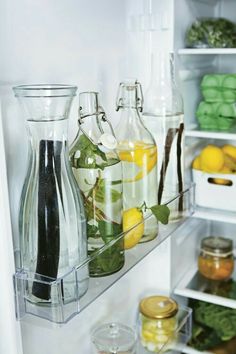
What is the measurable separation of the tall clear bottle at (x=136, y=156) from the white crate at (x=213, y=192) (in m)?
0.34

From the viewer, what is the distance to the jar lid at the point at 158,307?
4.18 feet

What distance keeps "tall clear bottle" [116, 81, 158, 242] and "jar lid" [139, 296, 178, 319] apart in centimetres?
31

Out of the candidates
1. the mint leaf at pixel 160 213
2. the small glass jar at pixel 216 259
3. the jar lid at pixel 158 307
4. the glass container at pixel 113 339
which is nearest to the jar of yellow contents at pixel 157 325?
the jar lid at pixel 158 307

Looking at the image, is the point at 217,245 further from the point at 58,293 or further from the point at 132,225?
the point at 58,293

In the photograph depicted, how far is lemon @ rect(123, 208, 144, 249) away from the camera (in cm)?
98

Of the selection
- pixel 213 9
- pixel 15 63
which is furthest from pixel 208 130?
pixel 15 63

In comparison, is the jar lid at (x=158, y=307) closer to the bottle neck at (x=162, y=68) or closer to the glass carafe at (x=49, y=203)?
the glass carafe at (x=49, y=203)

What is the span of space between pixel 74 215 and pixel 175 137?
1.47ft

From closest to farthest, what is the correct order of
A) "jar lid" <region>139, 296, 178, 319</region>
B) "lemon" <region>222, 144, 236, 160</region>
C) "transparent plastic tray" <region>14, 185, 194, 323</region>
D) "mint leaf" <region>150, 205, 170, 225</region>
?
"transparent plastic tray" <region>14, 185, 194, 323</region> < "mint leaf" <region>150, 205, 170, 225</region> < "jar lid" <region>139, 296, 178, 319</region> < "lemon" <region>222, 144, 236, 160</region>

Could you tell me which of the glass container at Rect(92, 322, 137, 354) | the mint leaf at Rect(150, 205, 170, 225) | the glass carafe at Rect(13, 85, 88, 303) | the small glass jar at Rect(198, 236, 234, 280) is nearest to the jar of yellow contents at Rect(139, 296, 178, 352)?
the glass container at Rect(92, 322, 137, 354)

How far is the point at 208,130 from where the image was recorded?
1.34m

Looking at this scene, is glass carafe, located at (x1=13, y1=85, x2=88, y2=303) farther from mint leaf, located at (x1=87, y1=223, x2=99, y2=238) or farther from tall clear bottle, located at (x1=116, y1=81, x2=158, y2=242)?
tall clear bottle, located at (x1=116, y1=81, x2=158, y2=242)

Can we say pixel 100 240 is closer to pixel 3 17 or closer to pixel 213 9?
pixel 3 17

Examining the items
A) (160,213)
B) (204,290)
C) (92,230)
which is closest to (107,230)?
(92,230)
